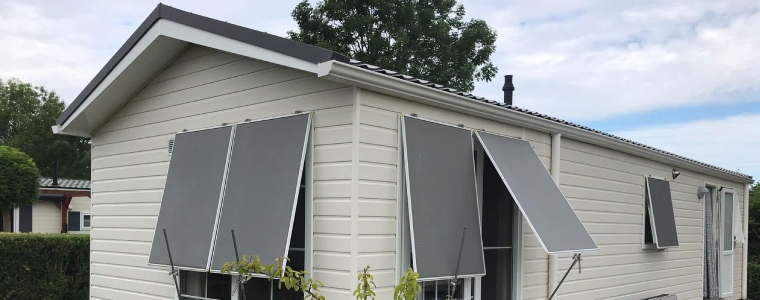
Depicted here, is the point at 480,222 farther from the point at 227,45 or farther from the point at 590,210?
the point at 590,210

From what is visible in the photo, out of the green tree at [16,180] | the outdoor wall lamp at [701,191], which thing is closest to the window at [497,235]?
the outdoor wall lamp at [701,191]

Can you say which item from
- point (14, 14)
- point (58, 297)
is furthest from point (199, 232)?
point (14, 14)

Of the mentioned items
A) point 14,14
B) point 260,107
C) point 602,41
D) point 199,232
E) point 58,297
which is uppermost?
point 14,14

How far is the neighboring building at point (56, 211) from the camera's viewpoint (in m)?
21.3

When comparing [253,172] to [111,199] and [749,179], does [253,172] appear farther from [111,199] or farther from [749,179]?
[749,179]

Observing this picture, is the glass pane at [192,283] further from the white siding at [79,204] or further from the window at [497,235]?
the white siding at [79,204]

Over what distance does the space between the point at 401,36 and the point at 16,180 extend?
11.5m

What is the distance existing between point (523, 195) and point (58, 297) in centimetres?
775

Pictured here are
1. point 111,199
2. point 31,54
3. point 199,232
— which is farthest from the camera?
point 31,54

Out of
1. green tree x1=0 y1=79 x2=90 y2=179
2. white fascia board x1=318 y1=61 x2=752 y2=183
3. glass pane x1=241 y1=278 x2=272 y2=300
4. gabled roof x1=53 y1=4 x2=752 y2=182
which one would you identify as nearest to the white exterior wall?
green tree x1=0 y1=79 x2=90 y2=179

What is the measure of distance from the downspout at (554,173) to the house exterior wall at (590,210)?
0.07 meters

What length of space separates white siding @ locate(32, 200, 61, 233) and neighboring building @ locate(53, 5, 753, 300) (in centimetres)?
1692

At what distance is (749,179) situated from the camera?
42.2 feet

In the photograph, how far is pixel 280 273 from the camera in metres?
4.21
